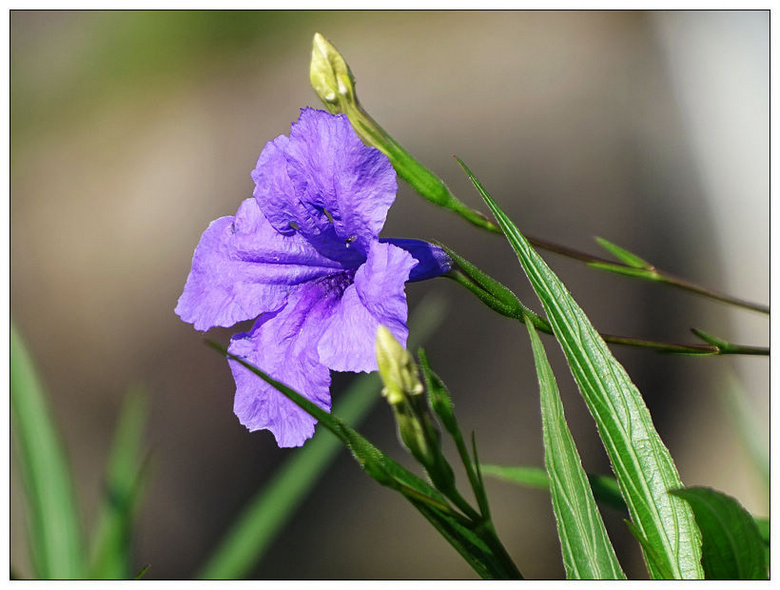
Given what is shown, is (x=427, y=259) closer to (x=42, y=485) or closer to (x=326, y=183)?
(x=326, y=183)

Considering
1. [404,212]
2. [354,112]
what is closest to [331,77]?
[354,112]

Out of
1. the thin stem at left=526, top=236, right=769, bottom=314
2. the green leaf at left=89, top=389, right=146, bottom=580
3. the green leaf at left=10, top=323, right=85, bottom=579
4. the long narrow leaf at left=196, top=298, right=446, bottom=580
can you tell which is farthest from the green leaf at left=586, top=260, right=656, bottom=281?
the green leaf at left=10, top=323, right=85, bottom=579

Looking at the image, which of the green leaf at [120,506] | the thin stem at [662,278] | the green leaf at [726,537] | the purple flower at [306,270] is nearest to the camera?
the green leaf at [726,537]

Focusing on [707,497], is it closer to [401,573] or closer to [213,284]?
[213,284]

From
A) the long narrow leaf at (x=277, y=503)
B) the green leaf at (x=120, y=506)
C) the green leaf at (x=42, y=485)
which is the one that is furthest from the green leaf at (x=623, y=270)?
the green leaf at (x=42, y=485)

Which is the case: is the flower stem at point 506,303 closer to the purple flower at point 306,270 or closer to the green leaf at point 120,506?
the purple flower at point 306,270

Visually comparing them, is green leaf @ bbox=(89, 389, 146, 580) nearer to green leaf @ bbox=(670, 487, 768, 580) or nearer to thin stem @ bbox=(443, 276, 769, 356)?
thin stem @ bbox=(443, 276, 769, 356)

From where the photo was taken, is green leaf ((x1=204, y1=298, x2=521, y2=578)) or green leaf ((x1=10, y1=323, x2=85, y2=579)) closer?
green leaf ((x1=204, y1=298, x2=521, y2=578))
